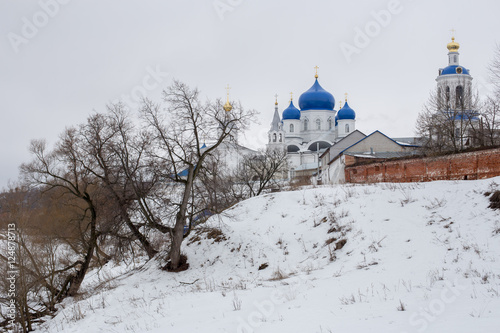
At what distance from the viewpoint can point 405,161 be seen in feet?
65.1

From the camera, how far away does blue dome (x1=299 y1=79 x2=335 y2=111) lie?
6312 cm

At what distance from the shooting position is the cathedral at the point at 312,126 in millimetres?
63062

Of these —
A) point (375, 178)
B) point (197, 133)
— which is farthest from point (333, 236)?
point (375, 178)

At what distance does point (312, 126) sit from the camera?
211 ft

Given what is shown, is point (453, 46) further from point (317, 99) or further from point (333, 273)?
point (333, 273)

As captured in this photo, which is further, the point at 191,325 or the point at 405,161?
the point at 405,161

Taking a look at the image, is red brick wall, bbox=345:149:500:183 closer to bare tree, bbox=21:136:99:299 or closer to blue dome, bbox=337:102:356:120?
bare tree, bbox=21:136:99:299

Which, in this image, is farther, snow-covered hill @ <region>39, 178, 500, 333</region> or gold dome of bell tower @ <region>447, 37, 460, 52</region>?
gold dome of bell tower @ <region>447, 37, 460, 52</region>

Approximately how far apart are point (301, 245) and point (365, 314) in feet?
22.6

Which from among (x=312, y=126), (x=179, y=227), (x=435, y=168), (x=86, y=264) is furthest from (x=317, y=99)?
(x=179, y=227)

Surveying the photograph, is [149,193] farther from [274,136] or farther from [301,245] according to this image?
[274,136]

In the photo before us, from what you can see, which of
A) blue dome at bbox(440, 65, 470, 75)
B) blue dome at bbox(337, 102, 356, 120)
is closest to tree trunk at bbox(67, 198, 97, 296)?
blue dome at bbox(440, 65, 470, 75)

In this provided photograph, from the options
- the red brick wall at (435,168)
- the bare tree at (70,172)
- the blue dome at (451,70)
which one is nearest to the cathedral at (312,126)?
the blue dome at (451,70)

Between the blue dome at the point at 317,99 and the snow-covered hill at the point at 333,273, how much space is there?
4728 cm
